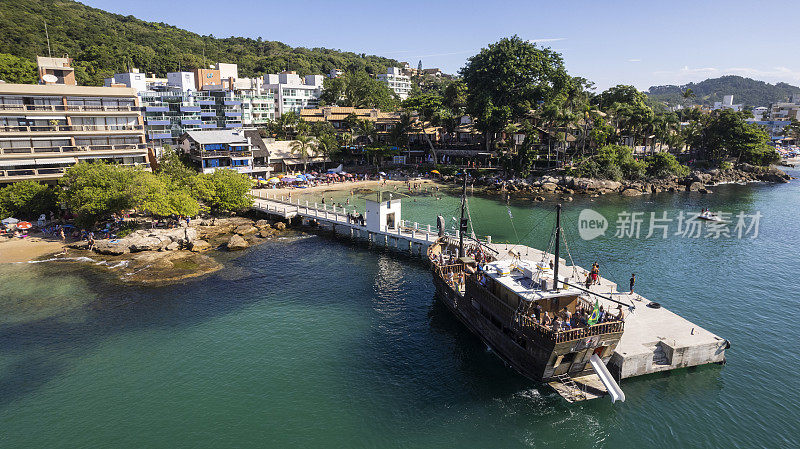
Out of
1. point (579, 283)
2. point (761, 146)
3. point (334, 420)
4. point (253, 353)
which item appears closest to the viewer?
point (334, 420)

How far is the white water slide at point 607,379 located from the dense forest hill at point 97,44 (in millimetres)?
118349

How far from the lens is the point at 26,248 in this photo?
54188 mm

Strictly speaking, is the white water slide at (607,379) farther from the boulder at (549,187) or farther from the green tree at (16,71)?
the green tree at (16,71)

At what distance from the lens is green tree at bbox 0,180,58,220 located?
58.2 meters

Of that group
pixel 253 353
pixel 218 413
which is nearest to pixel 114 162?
pixel 253 353

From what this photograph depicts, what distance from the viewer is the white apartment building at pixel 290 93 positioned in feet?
447

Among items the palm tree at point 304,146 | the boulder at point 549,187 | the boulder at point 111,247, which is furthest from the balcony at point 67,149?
the boulder at point 549,187

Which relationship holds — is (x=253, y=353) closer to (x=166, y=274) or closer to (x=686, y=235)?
(x=166, y=274)

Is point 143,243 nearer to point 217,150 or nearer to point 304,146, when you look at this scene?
point 217,150

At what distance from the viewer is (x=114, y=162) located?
67.4 metres

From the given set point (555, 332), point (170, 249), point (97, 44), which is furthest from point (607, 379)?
point (97, 44)

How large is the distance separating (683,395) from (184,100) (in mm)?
110278

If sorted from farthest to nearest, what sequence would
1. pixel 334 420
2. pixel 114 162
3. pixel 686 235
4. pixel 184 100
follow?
pixel 184 100, pixel 114 162, pixel 686 235, pixel 334 420

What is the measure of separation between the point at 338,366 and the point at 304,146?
7628cm
